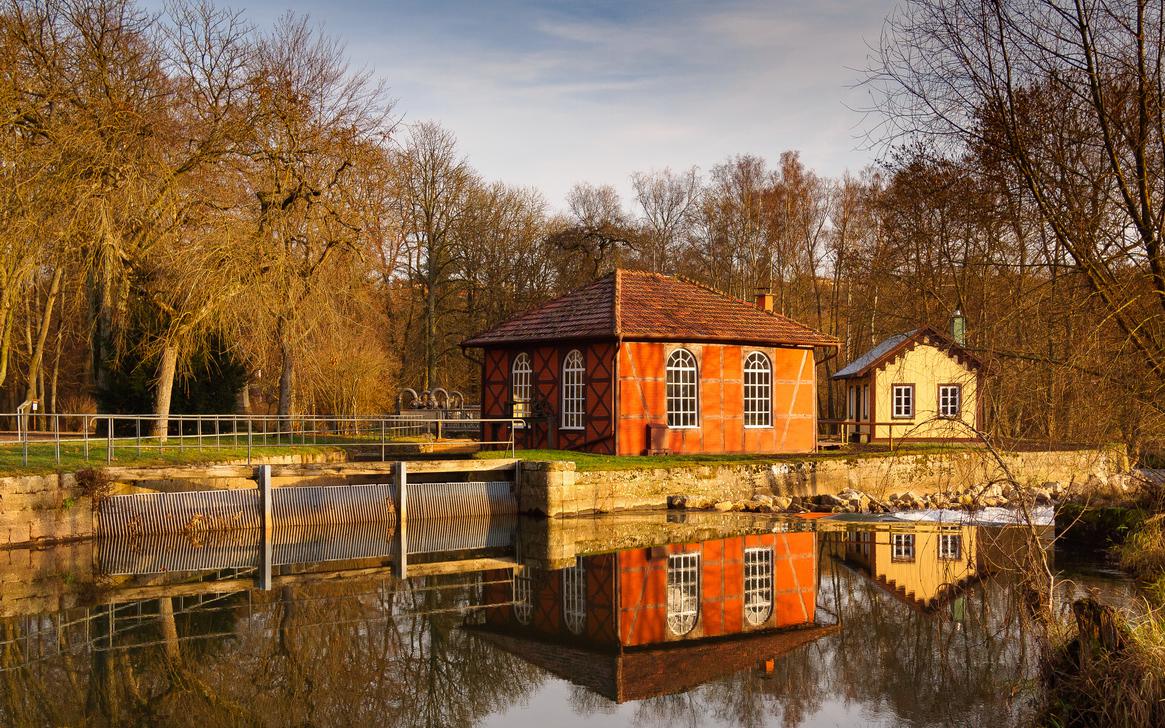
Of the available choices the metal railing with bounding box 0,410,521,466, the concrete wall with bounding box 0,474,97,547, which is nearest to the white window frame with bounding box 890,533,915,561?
the metal railing with bounding box 0,410,521,466

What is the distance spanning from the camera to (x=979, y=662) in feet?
31.8

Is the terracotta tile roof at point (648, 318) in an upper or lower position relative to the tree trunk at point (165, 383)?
upper

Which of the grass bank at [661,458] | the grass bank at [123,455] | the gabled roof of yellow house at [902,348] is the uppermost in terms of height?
the gabled roof of yellow house at [902,348]

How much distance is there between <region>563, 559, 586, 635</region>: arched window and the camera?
11.7m

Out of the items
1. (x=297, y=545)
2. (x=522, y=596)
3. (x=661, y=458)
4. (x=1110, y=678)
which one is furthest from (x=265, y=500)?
(x=1110, y=678)

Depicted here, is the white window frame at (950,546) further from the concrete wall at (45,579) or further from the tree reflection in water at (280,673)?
the concrete wall at (45,579)

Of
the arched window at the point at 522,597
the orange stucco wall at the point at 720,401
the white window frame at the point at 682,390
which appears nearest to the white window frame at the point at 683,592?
the arched window at the point at 522,597

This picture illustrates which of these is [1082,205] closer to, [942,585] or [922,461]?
[942,585]

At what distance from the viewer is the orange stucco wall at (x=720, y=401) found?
73.2 ft

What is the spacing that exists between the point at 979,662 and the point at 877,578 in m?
4.41

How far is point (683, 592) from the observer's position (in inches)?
517

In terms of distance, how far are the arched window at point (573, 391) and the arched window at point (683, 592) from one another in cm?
774

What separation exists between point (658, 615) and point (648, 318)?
11.7 m

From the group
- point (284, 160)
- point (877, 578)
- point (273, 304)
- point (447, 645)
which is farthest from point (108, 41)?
point (877, 578)
